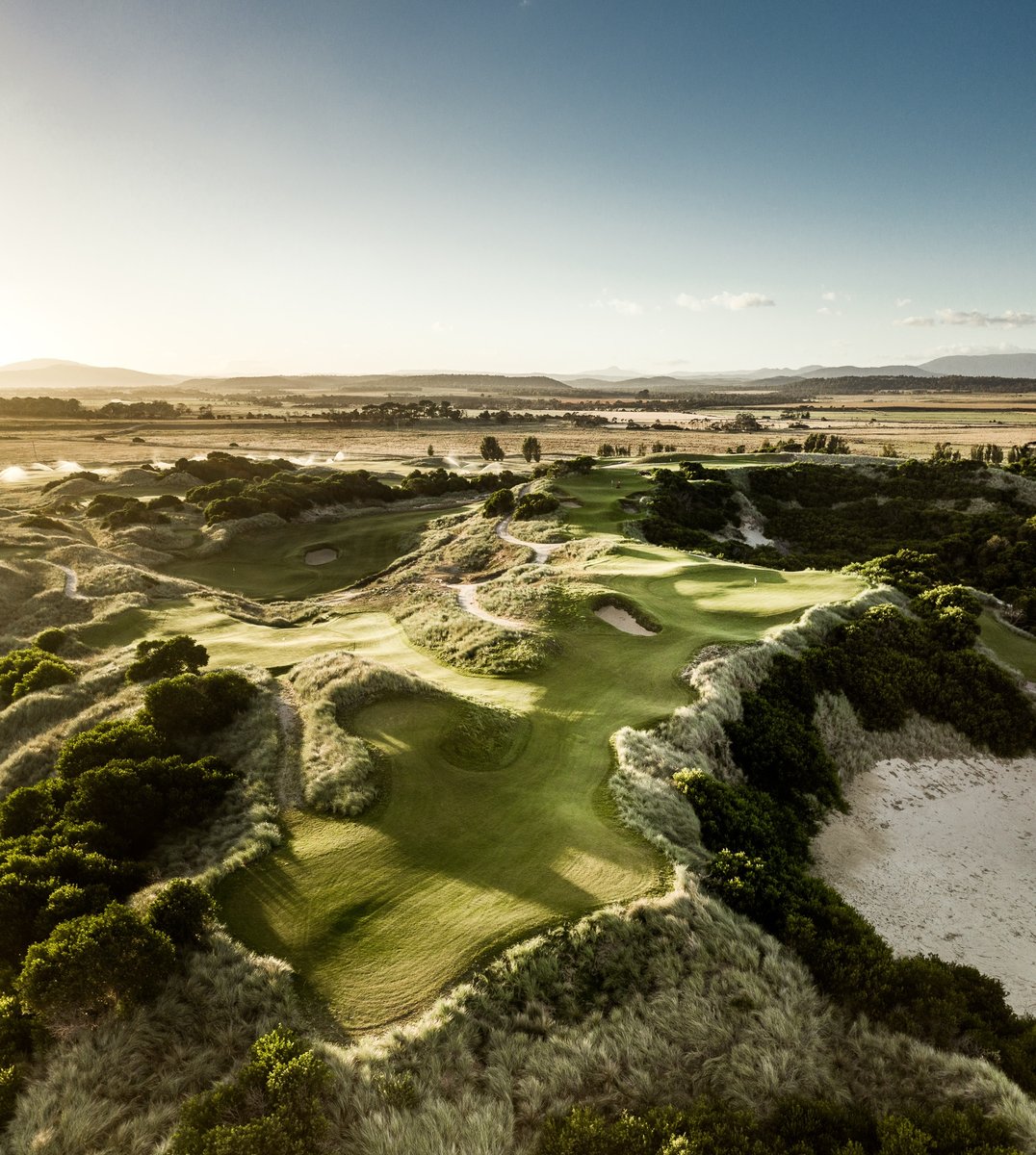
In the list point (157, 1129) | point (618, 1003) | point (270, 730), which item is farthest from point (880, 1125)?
point (270, 730)

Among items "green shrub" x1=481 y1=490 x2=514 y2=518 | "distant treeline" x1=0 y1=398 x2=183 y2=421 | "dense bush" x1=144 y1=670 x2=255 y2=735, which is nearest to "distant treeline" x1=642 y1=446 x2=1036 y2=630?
"green shrub" x1=481 y1=490 x2=514 y2=518

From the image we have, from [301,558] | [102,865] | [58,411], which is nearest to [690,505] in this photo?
[301,558]

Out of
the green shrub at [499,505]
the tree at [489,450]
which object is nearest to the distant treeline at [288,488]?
the green shrub at [499,505]

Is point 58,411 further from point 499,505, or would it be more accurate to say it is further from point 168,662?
point 168,662

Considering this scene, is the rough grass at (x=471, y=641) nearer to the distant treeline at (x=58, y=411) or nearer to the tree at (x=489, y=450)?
the tree at (x=489, y=450)

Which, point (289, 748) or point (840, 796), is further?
point (840, 796)

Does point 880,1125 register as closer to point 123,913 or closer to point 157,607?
point 123,913
